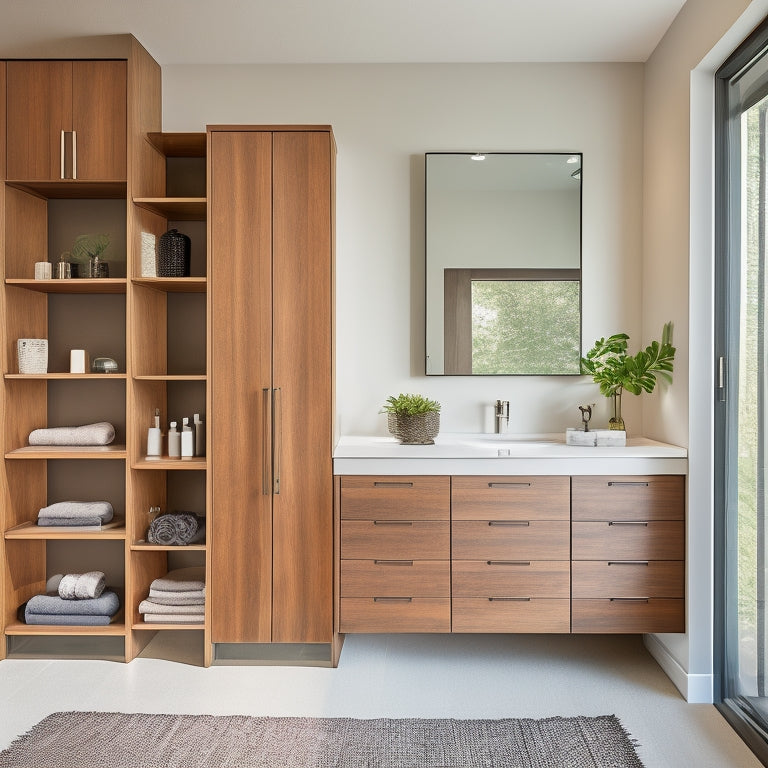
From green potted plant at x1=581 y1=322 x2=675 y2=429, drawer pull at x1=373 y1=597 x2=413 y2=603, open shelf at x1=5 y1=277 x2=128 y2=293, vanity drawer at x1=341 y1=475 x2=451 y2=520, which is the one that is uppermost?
open shelf at x1=5 y1=277 x2=128 y2=293

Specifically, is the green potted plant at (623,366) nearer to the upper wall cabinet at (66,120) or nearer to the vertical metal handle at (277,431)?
the vertical metal handle at (277,431)

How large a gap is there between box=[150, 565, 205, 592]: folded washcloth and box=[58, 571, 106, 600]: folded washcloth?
9.5 inches

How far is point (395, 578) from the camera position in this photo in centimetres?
287

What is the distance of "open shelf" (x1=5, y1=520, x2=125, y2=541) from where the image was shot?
302 centimetres

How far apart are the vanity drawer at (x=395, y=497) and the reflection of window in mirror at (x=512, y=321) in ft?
2.31

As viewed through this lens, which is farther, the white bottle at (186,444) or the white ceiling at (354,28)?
the white bottle at (186,444)

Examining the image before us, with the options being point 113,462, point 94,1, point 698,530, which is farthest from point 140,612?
point 94,1

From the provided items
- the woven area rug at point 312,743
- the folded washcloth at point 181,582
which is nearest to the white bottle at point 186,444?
the folded washcloth at point 181,582

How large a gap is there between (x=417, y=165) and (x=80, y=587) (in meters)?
2.48

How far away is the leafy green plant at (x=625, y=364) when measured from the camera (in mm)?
2945

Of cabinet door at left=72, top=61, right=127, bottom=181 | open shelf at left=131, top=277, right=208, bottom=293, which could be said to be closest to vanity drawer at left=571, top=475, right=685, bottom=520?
open shelf at left=131, top=277, right=208, bottom=293

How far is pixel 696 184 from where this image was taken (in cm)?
272

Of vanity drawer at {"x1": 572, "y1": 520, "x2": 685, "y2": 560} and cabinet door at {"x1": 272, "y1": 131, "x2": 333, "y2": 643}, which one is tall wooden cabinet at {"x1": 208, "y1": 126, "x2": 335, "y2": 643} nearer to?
cabinet door at {"x1": 272, "y1": 131, "x2": 333, "y2": 643}

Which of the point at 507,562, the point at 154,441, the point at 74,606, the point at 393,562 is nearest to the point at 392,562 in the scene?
the point at 393,562
